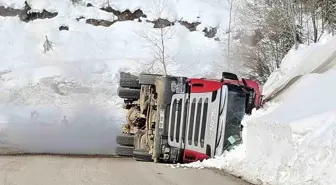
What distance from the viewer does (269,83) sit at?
2086cm

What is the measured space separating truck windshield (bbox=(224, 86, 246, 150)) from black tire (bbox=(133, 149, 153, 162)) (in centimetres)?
255

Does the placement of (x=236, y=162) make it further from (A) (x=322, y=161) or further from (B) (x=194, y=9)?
(B) (x=194, y=9)

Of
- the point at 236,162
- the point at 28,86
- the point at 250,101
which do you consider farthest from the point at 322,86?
the point at 28,86

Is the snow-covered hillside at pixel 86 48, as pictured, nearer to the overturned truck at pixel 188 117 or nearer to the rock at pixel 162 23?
the rock at pixel 162 23

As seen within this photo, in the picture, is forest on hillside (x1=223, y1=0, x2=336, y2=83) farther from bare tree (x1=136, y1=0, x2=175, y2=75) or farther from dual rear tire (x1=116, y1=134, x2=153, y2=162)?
dual rear tire (x1=116, y1=134, x2=153, y2=162)

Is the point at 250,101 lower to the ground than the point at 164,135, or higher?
higher

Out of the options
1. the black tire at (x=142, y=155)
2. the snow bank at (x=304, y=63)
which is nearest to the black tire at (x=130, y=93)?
the black tire at (x=142, y=155)

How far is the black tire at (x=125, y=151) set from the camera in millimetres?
15539

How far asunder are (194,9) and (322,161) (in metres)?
31.5

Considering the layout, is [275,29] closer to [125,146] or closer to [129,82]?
[129,82]

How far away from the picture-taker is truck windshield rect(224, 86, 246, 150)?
1270 cm

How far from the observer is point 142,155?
14680 mm

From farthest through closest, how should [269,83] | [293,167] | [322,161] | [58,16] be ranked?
[58,16] → [269,83] → [293,167] → [322,161]

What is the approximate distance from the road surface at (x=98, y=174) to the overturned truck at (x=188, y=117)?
700 mm
